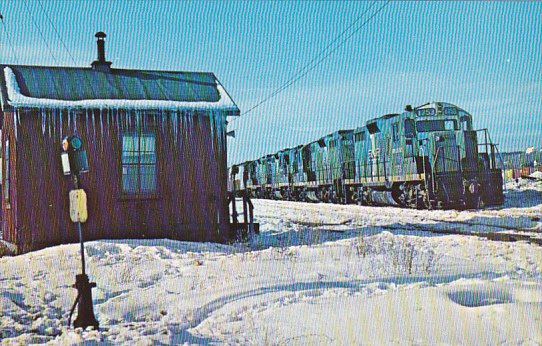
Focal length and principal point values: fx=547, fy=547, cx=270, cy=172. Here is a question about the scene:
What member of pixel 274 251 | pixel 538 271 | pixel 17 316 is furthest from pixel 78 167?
pixel 538 271

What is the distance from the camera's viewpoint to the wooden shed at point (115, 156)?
1104 centimetres

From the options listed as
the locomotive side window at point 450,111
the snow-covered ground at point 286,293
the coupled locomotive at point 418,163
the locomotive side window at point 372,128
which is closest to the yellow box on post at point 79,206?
the snow-covered ground at point 286,293

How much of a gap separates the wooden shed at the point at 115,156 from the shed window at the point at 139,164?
0.07ft

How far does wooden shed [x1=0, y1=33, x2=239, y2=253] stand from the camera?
1104cm

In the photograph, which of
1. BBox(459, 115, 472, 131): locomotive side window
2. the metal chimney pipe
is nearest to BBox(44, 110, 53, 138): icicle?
the metal chimney pipe

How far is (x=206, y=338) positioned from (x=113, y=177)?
23.8 feet

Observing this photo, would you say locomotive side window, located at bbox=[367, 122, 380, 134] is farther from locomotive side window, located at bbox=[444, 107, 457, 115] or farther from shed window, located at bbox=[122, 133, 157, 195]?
shed window, located at bbox=[122, 133, 157, 195]

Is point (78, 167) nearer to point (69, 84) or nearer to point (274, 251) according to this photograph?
point (274, 251)

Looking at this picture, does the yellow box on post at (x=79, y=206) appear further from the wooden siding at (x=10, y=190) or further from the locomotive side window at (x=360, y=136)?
the locomotive side window at (x=360, y=136)

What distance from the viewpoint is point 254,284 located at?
269 inches

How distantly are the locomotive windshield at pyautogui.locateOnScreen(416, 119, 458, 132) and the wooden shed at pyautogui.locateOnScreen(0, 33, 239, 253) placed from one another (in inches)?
401

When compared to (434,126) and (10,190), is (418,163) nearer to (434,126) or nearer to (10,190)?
(434,126)

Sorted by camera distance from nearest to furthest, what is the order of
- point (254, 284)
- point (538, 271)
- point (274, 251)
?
point (254, 284) < point (538, 271) < point (274, 251)

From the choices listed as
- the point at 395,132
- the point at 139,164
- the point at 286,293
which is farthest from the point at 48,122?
the point at 395,132
